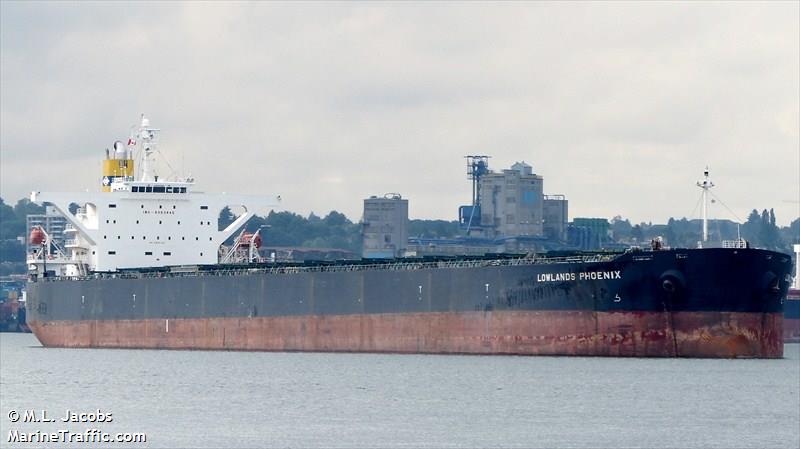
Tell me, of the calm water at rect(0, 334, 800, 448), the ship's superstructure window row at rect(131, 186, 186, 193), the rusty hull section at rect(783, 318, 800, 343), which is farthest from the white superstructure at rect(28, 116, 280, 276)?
the rusty hull section at rect(783, 318, 800, 343)

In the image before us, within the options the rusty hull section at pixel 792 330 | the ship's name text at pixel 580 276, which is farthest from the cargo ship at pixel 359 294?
the rusty hull section at pixel 792 330

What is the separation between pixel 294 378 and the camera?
124 feet

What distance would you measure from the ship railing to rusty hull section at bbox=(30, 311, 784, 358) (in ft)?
4.08

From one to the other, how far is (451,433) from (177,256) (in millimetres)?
28496

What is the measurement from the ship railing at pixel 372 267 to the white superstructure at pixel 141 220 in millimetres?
1310

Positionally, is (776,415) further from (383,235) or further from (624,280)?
(383,235)

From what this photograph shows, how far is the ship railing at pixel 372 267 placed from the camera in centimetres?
4212

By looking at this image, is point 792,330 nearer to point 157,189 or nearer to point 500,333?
point 157,189

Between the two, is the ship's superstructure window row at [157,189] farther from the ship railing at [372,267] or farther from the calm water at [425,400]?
the calm water at [425,400]

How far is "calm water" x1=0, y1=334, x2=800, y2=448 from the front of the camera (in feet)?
92.4

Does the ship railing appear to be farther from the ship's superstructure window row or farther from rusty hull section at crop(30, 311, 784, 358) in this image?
the ship's superstructure window row

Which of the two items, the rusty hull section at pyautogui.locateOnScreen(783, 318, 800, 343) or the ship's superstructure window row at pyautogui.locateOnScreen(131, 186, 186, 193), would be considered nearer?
the ship's superstructure window row at pyautogui.locateOnScreen(131, 186, 186, 193)

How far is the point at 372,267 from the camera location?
46.2 meters

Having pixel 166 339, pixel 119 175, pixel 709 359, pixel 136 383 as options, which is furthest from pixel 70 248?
pixel 709 359
